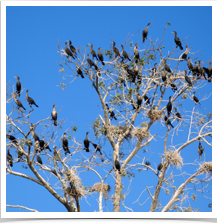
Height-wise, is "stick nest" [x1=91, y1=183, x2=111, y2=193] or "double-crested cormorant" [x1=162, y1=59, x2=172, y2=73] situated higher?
"double-crested cormorant" [x1=162, y1=59, x2=172, y2=73]

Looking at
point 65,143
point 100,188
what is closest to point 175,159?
point 100,188

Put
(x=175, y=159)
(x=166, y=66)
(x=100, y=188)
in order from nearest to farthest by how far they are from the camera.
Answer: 1. (x=175, y=159)
2. (x=166, y=66)
3. (x=100, y=188)

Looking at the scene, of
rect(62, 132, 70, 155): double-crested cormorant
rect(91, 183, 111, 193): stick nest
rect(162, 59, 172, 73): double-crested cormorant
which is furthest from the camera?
rect(91, 183, 111, 193): stick nest

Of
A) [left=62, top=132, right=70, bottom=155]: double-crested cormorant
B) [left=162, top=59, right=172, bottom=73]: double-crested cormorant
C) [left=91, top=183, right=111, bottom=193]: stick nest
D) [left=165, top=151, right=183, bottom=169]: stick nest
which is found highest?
[left=162, top=59, right=172, bottom=73]: double-crested cormorant

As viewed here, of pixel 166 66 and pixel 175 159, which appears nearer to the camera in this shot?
pixel 175 159

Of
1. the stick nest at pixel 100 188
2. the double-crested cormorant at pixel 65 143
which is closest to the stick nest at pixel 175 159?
the stick nest at pixel 100 188

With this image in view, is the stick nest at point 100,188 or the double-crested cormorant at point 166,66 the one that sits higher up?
the double-crested cormorant at point 166,66

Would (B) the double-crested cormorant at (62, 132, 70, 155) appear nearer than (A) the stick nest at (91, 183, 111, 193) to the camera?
Yes

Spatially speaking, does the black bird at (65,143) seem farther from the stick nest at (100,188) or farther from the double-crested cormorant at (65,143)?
the stick nest at (100,188)

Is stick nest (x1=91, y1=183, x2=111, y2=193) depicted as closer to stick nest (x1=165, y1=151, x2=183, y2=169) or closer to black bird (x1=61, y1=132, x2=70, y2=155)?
black bird (x1=61, y1=132, x2=70, y2=155)

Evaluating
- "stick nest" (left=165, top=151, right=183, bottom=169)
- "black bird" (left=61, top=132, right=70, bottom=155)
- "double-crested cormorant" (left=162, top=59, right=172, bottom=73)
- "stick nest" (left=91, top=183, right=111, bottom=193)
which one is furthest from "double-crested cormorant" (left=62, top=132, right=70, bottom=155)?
"double-crested cormorant" (left=162, top=59, right=172, bottom=73)

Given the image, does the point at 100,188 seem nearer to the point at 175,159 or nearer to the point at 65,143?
the point at 65,143
